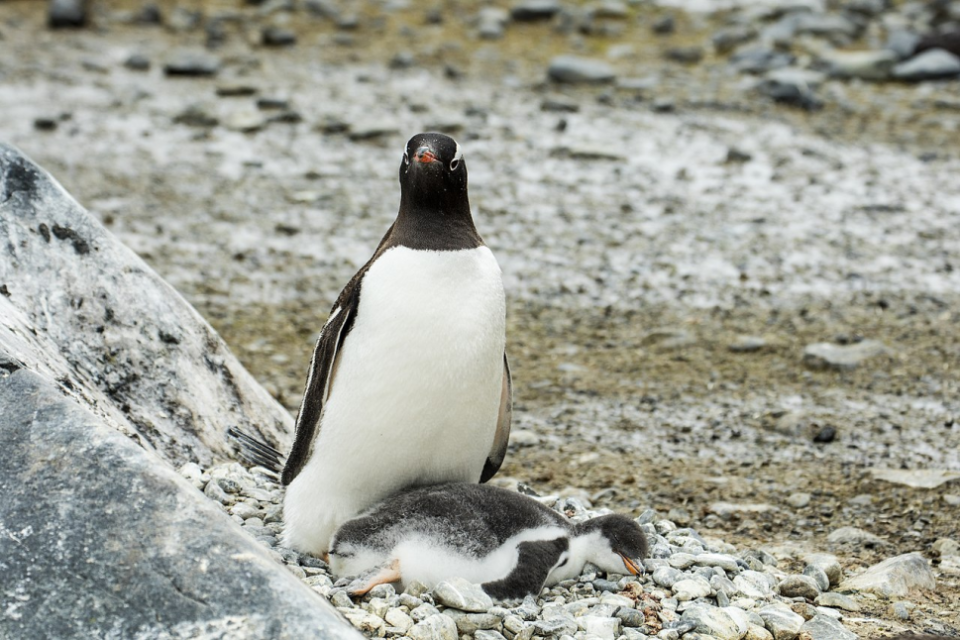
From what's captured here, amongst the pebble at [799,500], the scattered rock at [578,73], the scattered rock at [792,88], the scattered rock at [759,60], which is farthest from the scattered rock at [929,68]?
the pebble at [799,500]

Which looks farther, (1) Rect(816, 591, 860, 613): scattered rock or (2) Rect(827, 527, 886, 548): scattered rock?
(2) Rect(827, 527, 886, 548): scattered rock

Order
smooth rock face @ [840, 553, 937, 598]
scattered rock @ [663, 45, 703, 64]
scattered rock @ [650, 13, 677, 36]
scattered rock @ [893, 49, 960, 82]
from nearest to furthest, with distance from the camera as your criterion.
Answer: smooth rock face @ [840, 553, 937, 598], scattered rock @ [893, 49, 960, 82], scattered rock @ [663, 45, 703, 64], scattered rock @ [650, 13, 677, 36]

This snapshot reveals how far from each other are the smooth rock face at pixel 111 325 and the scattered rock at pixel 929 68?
10.4m

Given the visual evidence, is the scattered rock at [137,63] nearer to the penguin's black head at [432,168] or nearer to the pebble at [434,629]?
the penguin's black head at [432,168]

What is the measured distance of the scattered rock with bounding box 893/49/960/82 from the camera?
13438 mm

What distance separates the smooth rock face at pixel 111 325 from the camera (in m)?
4.59

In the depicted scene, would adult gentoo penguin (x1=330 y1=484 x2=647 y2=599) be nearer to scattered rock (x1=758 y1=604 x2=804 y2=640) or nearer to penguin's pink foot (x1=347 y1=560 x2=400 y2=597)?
penguin's pink foot (x1=347 y1=560 x2=400 y2=597)

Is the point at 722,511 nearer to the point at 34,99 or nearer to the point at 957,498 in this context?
the point at 957,498

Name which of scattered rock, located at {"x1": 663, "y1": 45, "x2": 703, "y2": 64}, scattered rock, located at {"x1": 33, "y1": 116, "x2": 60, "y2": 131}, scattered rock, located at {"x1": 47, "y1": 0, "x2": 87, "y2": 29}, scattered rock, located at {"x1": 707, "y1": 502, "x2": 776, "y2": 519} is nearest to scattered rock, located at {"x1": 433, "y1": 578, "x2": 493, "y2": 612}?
scattered rock, located at {"x1": 707, "y1": 502, "x2": 776, "y2": 519}

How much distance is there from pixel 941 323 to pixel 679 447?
8.55 feet

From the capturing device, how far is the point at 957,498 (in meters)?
5.63

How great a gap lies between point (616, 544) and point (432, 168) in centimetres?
143

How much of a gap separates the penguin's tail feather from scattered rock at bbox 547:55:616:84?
30.1ft

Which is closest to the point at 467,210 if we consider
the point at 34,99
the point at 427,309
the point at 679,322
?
the point at 427,309
